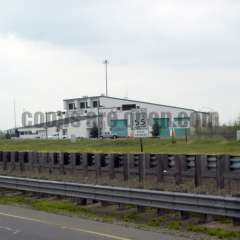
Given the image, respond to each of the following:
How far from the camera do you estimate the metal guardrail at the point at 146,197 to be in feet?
40.2

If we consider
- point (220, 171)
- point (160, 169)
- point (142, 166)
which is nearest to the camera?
point (220, 171)

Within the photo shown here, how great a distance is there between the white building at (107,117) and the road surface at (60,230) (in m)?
95.8

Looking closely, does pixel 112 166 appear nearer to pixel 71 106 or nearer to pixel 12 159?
pixel 12 159

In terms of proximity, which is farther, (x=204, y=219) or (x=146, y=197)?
(x=146, y=197)

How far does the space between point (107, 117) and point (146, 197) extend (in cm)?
10987

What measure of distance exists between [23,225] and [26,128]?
135318 millimetres

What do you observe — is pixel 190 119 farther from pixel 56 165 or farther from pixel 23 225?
pixel 23 225

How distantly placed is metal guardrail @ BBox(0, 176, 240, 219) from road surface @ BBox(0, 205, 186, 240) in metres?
1.24

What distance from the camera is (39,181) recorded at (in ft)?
63.5

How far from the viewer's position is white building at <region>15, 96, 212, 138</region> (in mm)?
119262

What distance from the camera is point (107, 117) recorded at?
124m

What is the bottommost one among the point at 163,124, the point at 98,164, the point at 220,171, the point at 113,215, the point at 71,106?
the point at 113,215

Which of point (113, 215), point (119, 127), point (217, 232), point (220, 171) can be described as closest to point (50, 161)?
point (220, 171)

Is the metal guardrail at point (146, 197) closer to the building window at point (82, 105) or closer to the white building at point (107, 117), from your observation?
the white building at point (107, 117)
